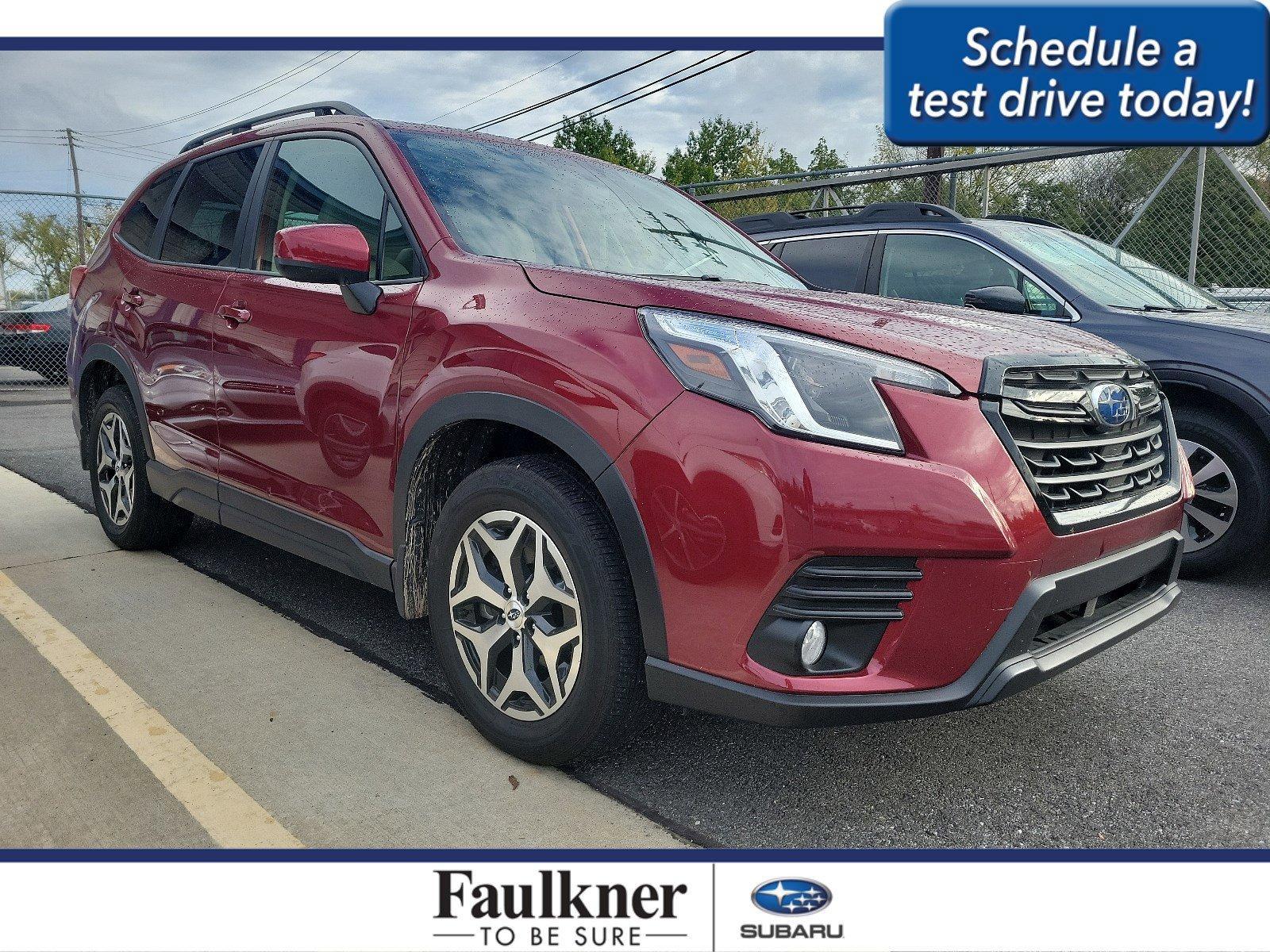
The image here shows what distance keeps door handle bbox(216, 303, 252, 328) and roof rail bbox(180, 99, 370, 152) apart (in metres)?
0.75

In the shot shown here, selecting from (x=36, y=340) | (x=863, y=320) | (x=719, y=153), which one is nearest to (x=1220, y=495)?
(x=863, y=320)

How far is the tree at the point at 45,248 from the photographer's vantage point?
40.2 feet

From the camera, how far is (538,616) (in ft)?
7.68

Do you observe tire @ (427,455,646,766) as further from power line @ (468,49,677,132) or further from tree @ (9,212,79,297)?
tree @ (9,212,79,297)

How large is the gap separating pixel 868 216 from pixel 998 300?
74.1 inches

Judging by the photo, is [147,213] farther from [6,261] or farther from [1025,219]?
[6,261]

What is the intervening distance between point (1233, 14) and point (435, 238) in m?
2.38

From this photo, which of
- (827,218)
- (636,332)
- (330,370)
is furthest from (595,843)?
(827,218)

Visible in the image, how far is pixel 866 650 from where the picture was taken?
78.7 inches

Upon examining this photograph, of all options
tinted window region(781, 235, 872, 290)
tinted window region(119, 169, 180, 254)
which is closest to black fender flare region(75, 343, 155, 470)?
tinted window region(119, 169, 180, 254)

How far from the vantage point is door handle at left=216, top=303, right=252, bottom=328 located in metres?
3.28

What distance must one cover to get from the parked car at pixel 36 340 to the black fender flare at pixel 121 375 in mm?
8130

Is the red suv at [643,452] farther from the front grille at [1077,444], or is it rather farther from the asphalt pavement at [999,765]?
the asphalt pavement at [999,765]

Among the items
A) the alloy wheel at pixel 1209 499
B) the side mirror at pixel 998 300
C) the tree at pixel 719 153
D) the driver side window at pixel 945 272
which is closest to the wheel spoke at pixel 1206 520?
the alloy wheel at pixel 1209 499
